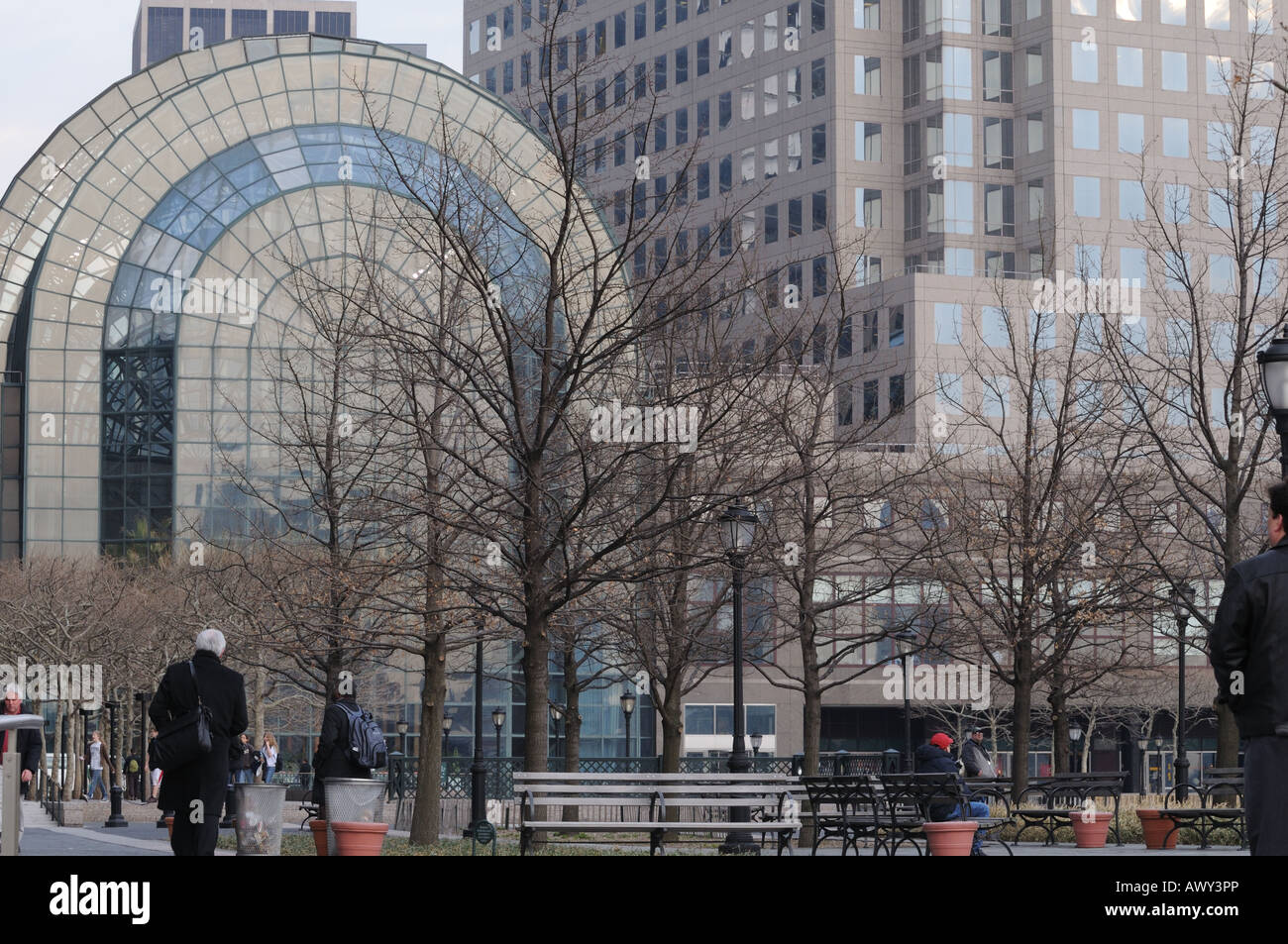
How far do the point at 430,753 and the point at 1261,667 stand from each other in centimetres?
1610

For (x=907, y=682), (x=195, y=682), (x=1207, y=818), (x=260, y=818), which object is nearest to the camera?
(x=195, y=682)

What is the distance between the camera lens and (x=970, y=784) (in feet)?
78.5

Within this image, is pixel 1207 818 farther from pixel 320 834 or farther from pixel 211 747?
pixel 211 747

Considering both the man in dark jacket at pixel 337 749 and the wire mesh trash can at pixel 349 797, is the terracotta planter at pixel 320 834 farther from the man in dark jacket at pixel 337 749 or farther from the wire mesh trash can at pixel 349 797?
the wire mesh trash can at pixel 349 797

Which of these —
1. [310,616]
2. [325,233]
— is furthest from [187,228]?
[310,616]

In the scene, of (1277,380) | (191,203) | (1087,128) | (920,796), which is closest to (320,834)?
(920,796)

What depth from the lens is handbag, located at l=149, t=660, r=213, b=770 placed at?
40.7 ft

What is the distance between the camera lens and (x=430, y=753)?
23609 millimetres

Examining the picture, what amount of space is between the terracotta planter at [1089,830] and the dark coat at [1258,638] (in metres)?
13.4

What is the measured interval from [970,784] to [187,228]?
42.9 m

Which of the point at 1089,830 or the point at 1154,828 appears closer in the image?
the point at 1154,828

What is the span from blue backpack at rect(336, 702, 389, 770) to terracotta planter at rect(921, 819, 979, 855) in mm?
5012

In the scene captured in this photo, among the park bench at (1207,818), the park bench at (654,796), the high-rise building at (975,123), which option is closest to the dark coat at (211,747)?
the park bench at (654,796)
